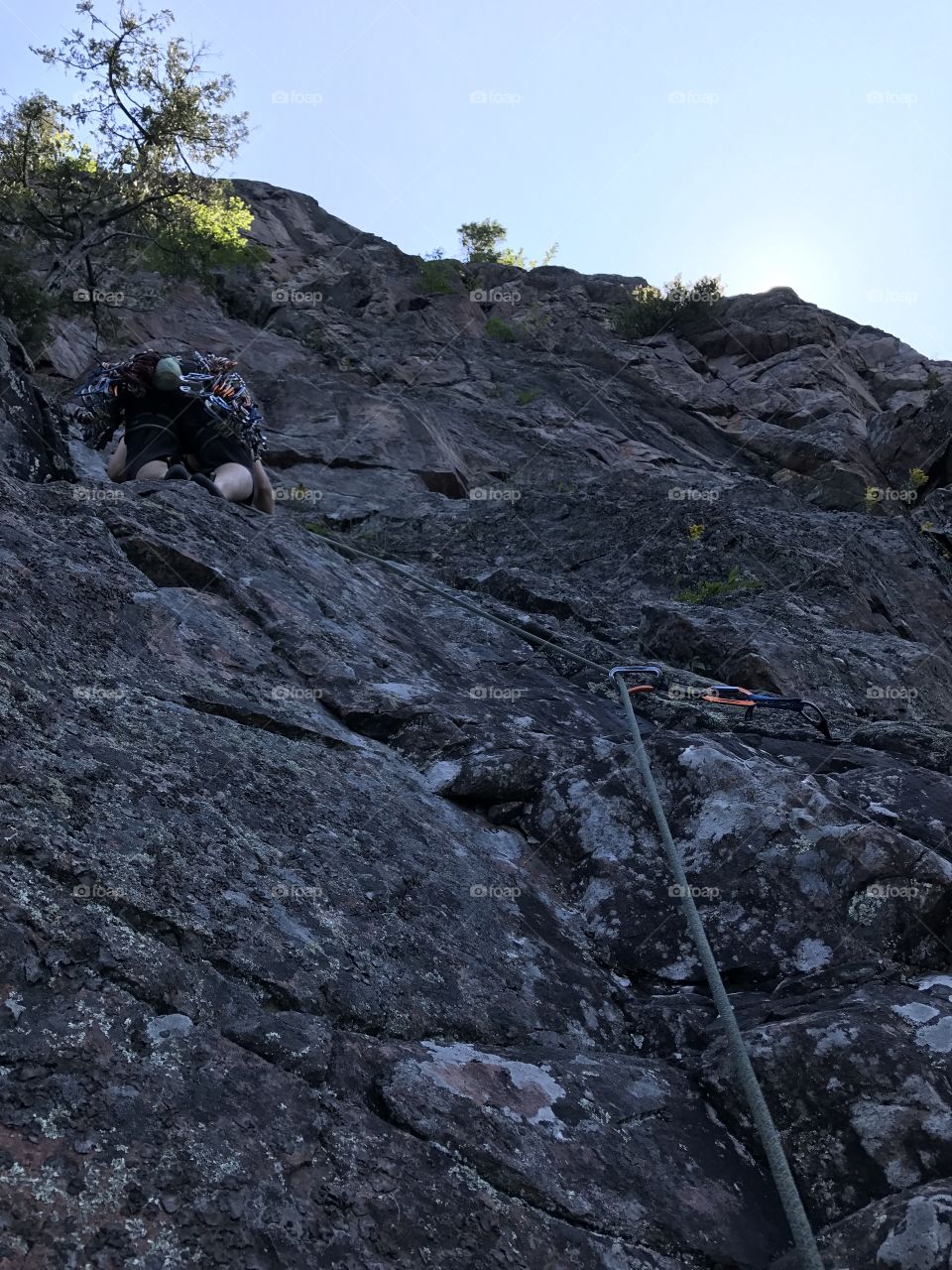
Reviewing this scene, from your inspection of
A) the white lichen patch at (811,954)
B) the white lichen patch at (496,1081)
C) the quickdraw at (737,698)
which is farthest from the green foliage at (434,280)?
the white lichen patch at (496,1081)

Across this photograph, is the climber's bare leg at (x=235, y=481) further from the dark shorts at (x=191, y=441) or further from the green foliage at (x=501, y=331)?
the green foliage at (x=501, y=331)

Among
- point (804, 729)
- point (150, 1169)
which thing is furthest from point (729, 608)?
point (150, 1169)

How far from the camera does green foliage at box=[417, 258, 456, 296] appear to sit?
73.6 feet

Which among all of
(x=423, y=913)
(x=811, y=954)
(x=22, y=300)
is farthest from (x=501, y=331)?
(x=423, y=913)

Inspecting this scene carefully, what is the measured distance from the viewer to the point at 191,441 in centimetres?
811

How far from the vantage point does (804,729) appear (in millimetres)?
5801

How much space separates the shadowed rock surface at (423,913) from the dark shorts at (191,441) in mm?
690

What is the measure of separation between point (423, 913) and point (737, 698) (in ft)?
9.70

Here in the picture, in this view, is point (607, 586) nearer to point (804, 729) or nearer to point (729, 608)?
point (729, 608)

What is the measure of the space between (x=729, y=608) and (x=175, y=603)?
470 cm

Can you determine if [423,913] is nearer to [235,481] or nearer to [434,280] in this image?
[235,481]

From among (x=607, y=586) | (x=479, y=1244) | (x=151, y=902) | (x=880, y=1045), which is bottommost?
(x=479, y=1244)

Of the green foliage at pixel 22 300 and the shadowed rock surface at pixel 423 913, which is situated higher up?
the green foliage at pixel 22 300

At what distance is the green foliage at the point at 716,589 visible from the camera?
863 cm
